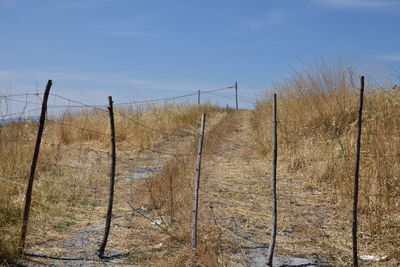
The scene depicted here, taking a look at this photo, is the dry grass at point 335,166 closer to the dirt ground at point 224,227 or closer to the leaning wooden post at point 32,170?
the dirt ground at point 224,227

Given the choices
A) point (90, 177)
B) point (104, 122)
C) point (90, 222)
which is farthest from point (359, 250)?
point (104, 122)

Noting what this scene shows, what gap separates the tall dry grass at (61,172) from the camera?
4609mm

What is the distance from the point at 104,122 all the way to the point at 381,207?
7362 millimetres

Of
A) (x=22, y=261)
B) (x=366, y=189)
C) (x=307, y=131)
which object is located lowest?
(x=22, y=261)

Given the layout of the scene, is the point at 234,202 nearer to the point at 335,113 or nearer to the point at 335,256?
the point at 335,256

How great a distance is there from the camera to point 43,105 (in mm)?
3930

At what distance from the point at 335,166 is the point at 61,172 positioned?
3.79 meters

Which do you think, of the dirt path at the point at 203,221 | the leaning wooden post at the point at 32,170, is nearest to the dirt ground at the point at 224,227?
the dirt path at the point at 203,221

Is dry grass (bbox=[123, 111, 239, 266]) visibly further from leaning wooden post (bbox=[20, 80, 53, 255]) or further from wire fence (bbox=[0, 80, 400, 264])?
leaning wooden post (bbox=[20, 80, 53, 255])

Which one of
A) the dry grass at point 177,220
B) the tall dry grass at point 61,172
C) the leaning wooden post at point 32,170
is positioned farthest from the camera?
the tall dry grass at point 61,172

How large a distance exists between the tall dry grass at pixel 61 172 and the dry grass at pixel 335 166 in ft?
7.13

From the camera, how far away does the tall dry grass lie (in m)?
4.61

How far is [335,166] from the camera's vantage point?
660 cm

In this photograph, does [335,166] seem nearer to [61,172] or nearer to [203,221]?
[203,221]
